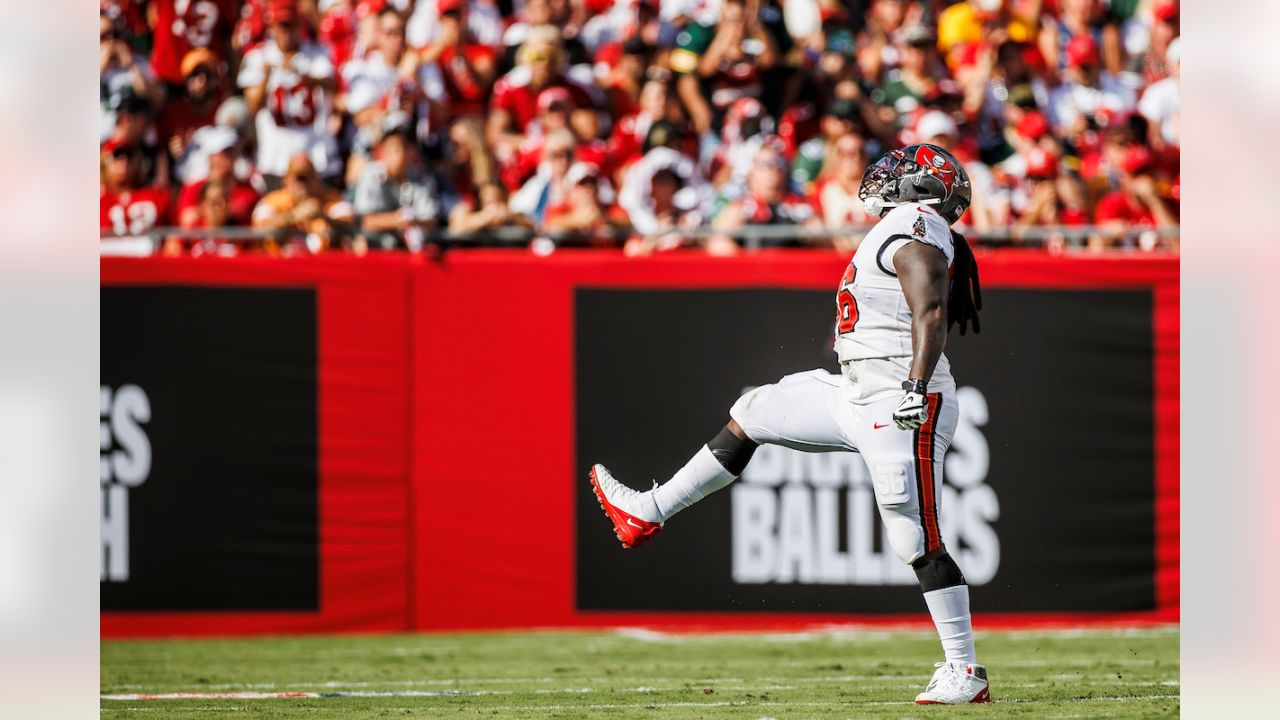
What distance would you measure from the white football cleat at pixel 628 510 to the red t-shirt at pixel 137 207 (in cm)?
494

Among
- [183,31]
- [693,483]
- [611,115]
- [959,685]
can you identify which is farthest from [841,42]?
[959,685]

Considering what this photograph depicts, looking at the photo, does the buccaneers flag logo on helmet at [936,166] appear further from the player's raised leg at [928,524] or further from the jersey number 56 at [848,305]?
the player's raised leg at [928,524]

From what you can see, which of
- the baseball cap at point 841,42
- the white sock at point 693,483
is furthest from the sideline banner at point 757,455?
the white sock at point 693,483

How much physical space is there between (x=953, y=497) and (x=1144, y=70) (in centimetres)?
426

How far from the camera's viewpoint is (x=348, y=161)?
11.0 metres

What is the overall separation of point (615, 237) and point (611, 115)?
1441mm

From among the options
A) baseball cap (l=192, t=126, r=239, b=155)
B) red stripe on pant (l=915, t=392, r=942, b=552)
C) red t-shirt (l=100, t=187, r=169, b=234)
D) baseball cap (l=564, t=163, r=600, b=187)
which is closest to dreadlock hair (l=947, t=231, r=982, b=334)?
red stripe on pant (l=915, t=392, r=942, b=552)

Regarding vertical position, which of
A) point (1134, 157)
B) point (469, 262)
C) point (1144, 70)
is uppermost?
point (1144, 70)

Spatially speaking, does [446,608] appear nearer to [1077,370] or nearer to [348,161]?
[348,161]

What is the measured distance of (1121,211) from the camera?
10.6m

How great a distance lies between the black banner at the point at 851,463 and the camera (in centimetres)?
978

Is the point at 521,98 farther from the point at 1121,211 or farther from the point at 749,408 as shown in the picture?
the point at 749,408
